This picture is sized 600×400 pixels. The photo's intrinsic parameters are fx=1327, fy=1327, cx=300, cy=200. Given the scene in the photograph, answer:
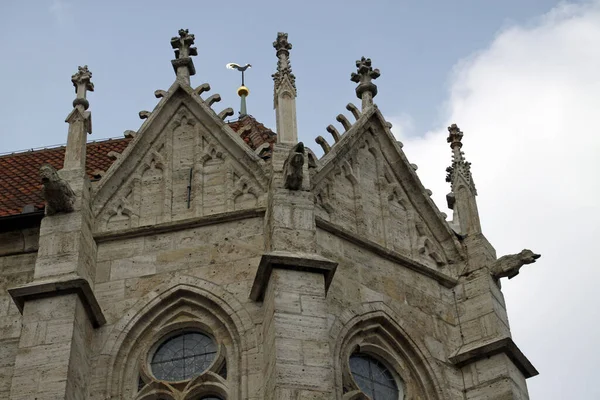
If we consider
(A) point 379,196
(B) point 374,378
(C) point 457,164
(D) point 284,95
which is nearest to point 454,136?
(C) point 457,164

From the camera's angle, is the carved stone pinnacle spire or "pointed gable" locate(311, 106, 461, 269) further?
"pointed gable" locate(311, 106, 461, 269)

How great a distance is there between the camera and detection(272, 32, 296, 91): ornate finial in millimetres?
18250

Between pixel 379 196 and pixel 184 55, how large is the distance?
3.52m

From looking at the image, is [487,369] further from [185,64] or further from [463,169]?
[185,64]

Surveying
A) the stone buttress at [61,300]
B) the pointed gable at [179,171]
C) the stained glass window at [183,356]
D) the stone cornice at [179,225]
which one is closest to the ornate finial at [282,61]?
the pointed gable at [179,171]

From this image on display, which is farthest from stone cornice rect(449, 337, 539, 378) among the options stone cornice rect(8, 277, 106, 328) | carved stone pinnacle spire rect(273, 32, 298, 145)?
stone cornice rect(8, 277, 106, 328)

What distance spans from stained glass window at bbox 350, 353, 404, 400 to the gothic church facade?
1.1 inches

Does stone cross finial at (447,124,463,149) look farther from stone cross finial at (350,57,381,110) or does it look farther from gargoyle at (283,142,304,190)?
gargoyle at (283,142,304,190)

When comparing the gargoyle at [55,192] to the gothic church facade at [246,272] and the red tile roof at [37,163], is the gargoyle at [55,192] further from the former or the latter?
the red tile roof at [37,163]

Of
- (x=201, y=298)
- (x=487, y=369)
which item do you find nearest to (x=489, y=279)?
(x=487, y=369)

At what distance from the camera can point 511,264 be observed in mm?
18391

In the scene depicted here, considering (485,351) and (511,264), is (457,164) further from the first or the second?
(485,351)

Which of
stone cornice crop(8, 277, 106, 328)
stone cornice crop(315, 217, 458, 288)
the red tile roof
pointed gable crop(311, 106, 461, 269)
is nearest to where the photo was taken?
stone cornice crop(8, 277, 106, 328)

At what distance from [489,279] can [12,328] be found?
21.3 ft
